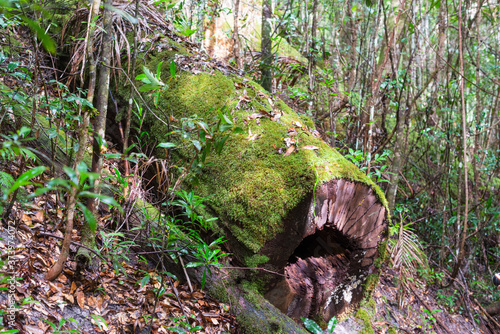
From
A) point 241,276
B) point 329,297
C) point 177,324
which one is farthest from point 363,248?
point 177,324

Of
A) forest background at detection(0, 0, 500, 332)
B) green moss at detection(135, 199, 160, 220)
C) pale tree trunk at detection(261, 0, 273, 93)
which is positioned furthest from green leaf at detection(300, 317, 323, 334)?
pale tree trunk at detection(261, 0, 273, 93)

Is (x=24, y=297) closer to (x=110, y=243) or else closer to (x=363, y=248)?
(x=110, y=243)

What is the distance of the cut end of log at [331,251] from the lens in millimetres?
2568

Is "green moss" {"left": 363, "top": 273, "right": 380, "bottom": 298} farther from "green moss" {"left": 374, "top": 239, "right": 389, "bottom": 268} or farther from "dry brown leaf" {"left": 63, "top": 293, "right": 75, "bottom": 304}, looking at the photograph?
"dry brown leaf" {"left": 63, "top": 293, "right": 75, "bottom": 304}

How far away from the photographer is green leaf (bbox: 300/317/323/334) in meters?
2.81

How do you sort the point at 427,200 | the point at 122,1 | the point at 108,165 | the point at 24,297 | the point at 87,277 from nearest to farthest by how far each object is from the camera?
the point at 24,297 → the point at 87,277 → the point at 108,165 → the point at 122,1 → the point at 427,200

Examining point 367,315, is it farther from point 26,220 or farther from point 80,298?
point 26,220

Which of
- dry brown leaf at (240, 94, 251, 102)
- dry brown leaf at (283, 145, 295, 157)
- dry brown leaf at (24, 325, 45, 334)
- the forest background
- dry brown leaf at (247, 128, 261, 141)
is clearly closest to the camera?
dry brown leaf at (24, 325, 45, 334)

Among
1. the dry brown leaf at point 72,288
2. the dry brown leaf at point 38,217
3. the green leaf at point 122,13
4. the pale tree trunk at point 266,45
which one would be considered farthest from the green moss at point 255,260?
the pale tree trunk at point 266,45

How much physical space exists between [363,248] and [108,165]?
2576 millimetres

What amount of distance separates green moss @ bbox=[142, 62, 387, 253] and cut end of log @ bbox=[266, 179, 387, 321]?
117mm

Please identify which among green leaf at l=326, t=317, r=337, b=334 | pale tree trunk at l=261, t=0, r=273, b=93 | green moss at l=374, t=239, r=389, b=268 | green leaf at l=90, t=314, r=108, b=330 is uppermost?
pale tree trunk at l=261, t=0, r=273, b=93

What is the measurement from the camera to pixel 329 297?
298 cm

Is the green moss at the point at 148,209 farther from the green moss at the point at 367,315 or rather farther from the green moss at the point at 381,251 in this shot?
the green moss at the point at 367,315
